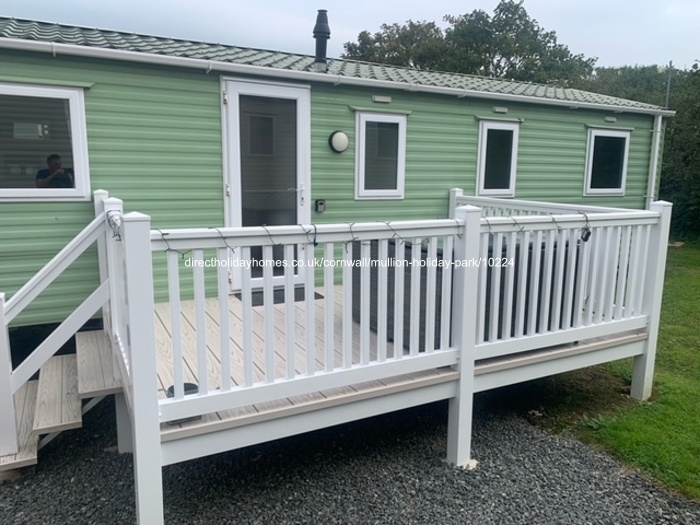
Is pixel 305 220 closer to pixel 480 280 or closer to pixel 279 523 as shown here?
pixel 480 280

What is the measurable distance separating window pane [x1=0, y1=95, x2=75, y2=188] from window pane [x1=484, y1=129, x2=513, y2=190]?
4340mm

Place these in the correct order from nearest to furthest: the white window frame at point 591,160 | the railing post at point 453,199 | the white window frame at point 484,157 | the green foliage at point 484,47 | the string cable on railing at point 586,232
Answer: the string cable on railing at point 586,232
the railing post at point 453,199
the white window frame at point 484,157
the white window frame at point 591,160
the green foliage at point 484,47

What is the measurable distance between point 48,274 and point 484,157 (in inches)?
185

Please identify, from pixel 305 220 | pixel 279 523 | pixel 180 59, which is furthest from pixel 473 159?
pixel 279 523

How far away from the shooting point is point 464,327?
110 inches

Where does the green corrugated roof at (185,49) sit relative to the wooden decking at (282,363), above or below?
above

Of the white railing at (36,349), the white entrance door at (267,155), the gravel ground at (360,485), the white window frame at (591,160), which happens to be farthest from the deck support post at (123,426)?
the white window frame at (591,160)

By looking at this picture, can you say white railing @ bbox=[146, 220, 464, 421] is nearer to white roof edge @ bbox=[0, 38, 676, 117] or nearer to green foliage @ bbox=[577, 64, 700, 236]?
white roof edge @ bbox=[0, 38, 676, 117]

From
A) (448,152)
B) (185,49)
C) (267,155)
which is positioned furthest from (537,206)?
(185,49)

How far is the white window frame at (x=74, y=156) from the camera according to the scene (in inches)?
147

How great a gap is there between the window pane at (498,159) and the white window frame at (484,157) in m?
0.03

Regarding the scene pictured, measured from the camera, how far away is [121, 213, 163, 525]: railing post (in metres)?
1.94

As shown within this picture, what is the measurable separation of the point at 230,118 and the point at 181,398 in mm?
2863

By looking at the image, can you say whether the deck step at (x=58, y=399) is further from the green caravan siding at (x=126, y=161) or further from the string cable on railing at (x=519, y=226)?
the string cable on railing at (x=519, y=226)
